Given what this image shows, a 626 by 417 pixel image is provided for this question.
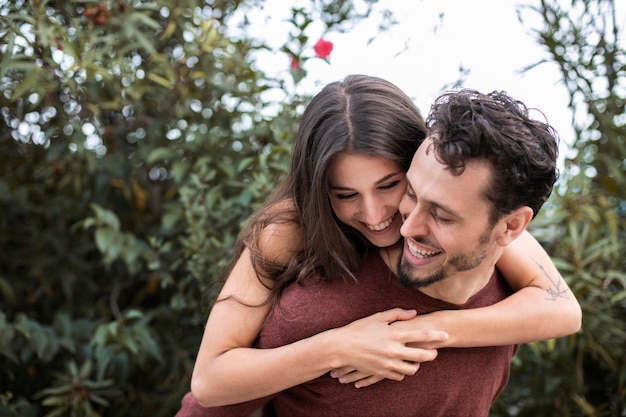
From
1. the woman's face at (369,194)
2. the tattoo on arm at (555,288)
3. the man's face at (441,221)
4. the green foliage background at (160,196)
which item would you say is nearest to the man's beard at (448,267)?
the man's face at (441,221)

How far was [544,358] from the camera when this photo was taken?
9.08 feet

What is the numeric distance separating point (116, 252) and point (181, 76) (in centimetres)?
66

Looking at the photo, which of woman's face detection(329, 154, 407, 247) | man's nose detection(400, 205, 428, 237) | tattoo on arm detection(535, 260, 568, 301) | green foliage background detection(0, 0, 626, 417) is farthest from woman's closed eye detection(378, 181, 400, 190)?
green foliage background detection(0, 0, 626, 417)

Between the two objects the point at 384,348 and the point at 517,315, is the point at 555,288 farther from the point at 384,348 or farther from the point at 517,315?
the point at 384,348

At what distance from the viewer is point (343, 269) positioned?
184cm

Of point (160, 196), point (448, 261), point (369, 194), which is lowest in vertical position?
point (160, 196)

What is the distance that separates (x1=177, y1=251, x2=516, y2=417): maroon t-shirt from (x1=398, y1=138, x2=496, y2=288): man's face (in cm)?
14

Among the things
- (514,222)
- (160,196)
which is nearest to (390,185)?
(514,222)

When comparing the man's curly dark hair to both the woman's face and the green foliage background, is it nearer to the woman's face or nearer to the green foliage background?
the woman's face

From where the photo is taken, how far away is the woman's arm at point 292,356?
65.7 inches

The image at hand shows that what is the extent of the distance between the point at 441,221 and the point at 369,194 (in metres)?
0.21

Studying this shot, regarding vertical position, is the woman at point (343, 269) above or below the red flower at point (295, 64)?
below

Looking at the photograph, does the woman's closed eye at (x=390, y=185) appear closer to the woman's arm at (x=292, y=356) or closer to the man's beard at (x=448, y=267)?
the man's beard at (x=448, y=267)

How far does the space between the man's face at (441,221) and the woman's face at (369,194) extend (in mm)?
70
